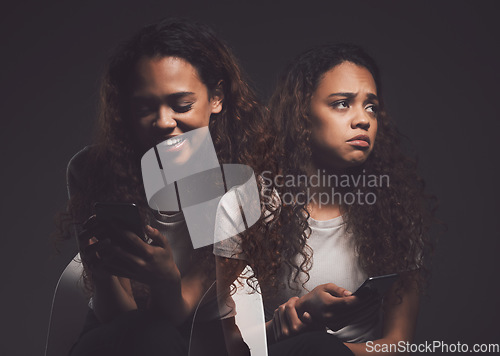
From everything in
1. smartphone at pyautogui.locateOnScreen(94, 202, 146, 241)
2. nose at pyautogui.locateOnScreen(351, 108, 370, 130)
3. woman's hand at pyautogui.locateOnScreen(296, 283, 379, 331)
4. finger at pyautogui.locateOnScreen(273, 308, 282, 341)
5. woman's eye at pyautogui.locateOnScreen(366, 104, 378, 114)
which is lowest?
finger at pyautogui.locateOnScreen(273, 308, 282, 341)

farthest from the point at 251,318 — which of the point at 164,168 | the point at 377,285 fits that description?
the point at 164,168

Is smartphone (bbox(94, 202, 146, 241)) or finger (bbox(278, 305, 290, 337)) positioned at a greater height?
smartphone (bbox(94, 202, 146, 241))

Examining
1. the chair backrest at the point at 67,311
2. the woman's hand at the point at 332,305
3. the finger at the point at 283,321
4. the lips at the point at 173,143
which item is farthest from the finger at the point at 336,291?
the chair backrest at the point at 67,311

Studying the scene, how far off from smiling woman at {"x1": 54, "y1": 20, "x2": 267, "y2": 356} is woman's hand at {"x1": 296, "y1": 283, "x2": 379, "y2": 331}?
0.18m

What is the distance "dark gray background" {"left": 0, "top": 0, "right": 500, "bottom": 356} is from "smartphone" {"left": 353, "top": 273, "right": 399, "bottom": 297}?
188 mm

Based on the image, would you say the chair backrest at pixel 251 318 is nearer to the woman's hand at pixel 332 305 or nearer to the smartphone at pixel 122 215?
the woman's hand at pixel 332 305

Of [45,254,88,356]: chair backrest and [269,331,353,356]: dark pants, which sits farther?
[45,254,88,356]: chair backrest

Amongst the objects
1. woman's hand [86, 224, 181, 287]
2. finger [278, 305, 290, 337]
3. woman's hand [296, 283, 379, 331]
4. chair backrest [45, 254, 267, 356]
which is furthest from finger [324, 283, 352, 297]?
chair backrest [45, 254, 267, 356]

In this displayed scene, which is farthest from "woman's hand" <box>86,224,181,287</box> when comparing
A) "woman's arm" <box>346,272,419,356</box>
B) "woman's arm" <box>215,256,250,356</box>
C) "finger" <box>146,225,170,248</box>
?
→ "woman's arm" <box>346,272,419,356</box>

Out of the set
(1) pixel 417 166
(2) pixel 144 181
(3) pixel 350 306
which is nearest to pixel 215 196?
(2) pixel 144 181

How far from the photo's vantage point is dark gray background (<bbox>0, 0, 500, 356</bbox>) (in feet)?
5.15

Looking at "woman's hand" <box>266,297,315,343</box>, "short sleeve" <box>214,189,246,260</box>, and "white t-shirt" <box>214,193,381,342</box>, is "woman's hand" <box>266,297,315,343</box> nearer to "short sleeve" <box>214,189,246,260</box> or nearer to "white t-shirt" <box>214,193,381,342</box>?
"white t-shirt" <box>214,193,381,342</box>

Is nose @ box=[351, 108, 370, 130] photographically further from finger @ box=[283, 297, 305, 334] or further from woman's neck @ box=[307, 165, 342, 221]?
finger @ box=[283, 297, 305, 334]

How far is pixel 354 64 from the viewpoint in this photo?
4.83ft
